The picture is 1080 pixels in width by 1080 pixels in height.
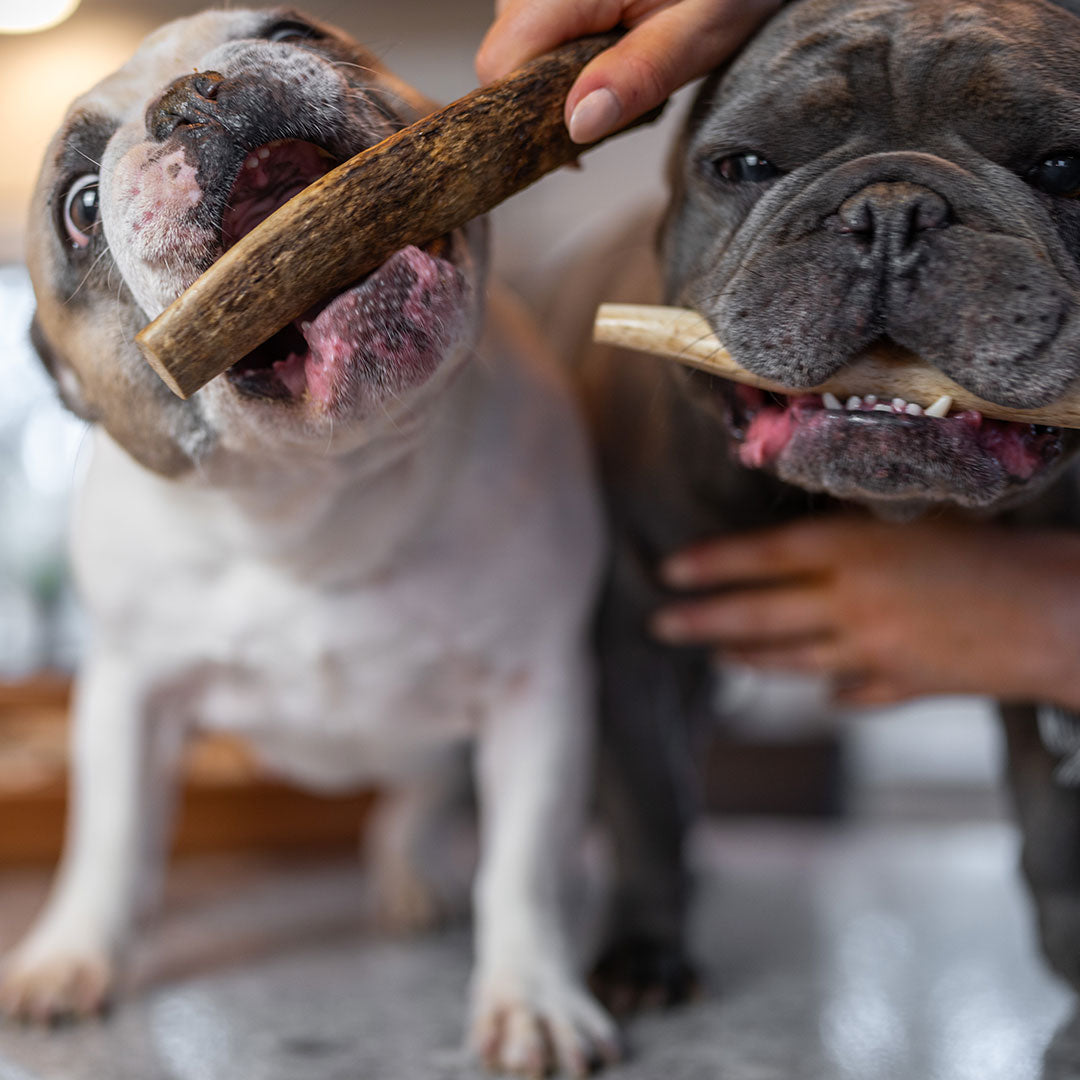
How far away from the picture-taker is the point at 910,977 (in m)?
1.25

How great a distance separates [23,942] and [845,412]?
1.03 metres

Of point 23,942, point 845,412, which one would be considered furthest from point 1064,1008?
point 23,942

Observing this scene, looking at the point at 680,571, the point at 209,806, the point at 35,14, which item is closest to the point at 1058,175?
the point at 680,571

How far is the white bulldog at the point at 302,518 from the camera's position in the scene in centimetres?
88

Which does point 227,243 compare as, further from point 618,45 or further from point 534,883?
point 534,883

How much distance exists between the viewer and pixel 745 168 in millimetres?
1059

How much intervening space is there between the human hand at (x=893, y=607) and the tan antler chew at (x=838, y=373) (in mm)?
297

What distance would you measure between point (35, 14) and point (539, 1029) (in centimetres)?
104

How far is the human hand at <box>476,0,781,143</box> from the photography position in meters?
0.89

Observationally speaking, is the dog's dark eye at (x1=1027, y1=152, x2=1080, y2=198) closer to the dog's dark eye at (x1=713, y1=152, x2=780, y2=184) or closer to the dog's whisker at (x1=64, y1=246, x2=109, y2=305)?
the dog's dark eye at (x1=713, y1=152, x2=780, y2=184)

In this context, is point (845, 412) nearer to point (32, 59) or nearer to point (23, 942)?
point (32, 59)

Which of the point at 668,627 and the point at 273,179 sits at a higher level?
the point at 273,179

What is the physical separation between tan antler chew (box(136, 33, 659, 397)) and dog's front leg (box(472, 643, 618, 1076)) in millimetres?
483

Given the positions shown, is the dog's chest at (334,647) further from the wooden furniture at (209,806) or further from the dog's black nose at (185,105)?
the wooden furniture at (209,806)
